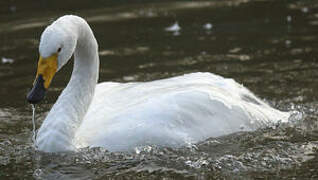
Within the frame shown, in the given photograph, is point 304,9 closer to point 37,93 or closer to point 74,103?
point 74,103

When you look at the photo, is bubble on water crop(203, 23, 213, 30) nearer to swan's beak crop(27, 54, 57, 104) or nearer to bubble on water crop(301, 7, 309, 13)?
bubble on water crop(301, 7, 309, 13)

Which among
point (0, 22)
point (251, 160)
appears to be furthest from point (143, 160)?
point (0, 22)

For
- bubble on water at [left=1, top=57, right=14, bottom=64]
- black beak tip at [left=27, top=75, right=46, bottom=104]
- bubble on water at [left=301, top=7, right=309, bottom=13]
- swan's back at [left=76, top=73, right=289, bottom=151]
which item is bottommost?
bubble on water at [left=1, top=57, right=14, bottom=64]

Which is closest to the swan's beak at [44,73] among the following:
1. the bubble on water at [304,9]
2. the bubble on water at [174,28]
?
the bubble on water at [174,28]

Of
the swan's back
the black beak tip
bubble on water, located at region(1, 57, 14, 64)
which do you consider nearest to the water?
bubble on water, located at region(1, 57, 14, 64)

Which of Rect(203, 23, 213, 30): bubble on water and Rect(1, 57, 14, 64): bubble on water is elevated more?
Rect(203, 23, 213, 30): bubble on water

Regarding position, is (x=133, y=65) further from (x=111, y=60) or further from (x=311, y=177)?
(x=311, y=177)

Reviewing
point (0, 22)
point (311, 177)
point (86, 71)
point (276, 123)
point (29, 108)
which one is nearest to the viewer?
point (311, 177)

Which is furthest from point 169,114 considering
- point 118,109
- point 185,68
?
point 185,68

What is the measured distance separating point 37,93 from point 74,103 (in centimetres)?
83

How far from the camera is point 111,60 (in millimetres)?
11047

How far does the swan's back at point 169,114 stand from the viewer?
685 centimetres

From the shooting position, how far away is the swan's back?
6852 mm

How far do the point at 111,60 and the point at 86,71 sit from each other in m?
3.68
